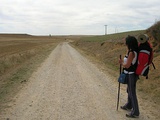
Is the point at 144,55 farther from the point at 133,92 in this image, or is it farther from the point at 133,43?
the point at 133,92

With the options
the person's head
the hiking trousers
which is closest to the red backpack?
the person's head

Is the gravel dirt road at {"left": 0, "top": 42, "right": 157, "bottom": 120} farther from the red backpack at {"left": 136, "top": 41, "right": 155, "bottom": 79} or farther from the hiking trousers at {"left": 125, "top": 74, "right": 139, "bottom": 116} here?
the red backpack at {"left": 136, "top": 41, "right": 155, "bottom": 79}

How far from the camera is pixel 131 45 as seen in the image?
18.5ft

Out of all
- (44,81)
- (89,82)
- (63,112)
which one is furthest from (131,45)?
(44,81)

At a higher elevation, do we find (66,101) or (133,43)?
(133,43)

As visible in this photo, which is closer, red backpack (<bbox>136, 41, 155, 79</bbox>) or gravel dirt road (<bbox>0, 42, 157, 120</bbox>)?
red backpack (<bbox>136, 41, 155, 79</bbox>)

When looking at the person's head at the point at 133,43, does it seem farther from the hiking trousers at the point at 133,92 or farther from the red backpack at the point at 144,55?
the hiking trousers at the point at 133,92

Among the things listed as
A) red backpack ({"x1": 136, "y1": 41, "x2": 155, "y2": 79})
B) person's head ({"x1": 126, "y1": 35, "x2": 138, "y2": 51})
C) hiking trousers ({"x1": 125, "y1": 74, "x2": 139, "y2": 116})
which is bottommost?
hiking trousers ({"x1": 125, "y1": 74, "x2": 139, "y2": 116})

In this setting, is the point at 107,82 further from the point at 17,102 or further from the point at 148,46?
the point at 148,46

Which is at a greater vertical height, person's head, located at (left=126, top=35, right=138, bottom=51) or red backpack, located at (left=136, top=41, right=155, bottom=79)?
person's head, located at (left=126, top=35, right=138, bottom=51)

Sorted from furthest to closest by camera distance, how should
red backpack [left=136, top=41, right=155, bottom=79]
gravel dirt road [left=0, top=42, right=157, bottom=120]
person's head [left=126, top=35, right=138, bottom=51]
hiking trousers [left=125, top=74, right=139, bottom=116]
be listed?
gravel dirt road [left=0, top=42, right=157, bottom=120] → hiking trousers [left=125, top=74, right=139, bottom=116] → person's head [left=126, top=35, right=138, bottom=51] → red backpack [left=136, top=41, right=155, bottom=79]

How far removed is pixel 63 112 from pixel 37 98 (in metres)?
1.68

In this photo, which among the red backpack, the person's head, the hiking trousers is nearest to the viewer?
the red backpack

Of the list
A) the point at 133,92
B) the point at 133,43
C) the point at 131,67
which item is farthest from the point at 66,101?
the point at 133,43
